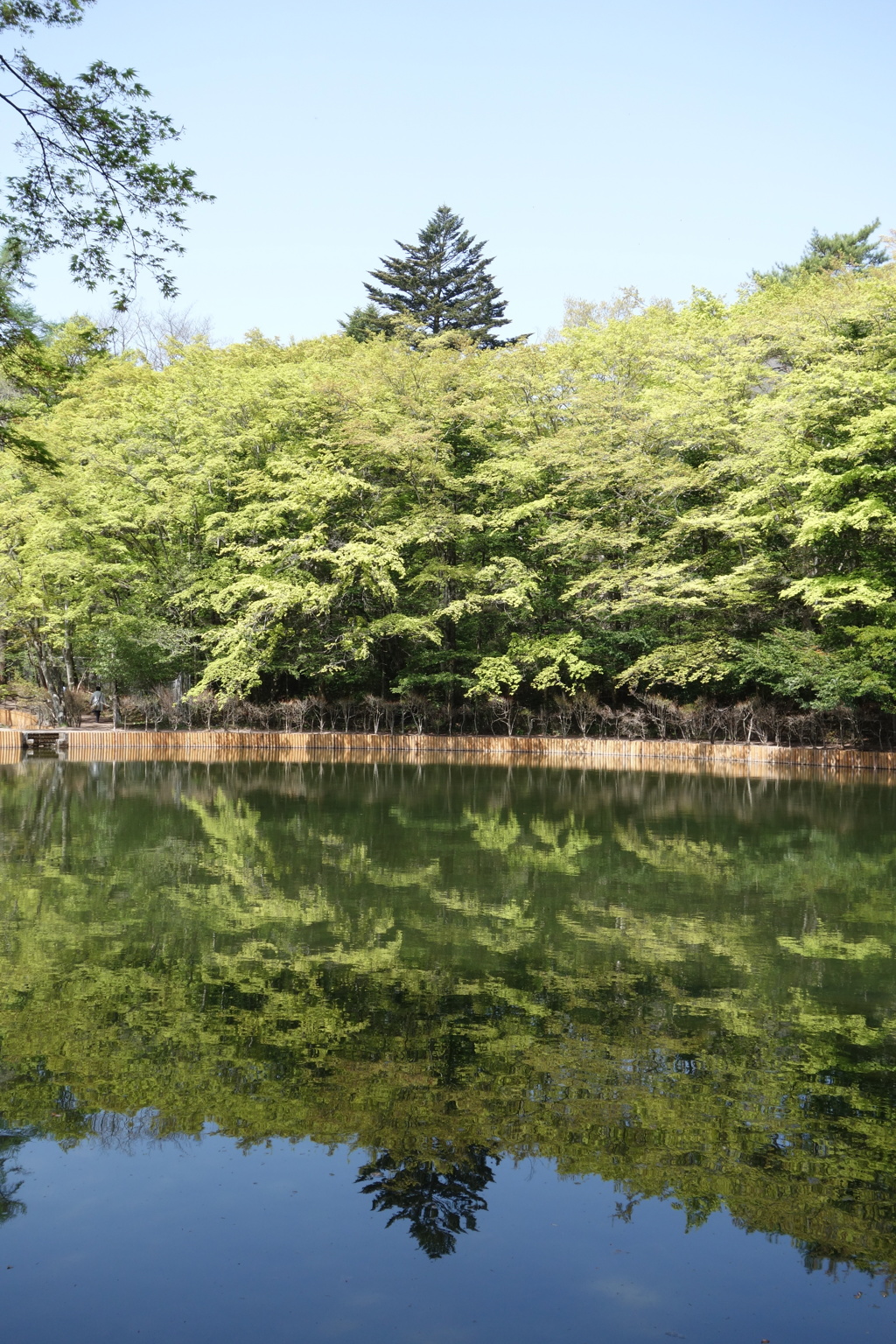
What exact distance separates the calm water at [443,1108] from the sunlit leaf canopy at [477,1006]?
25 millimetres

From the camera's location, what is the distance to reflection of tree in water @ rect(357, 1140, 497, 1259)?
4098mm

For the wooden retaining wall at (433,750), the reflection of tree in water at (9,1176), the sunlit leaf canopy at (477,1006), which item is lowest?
the reflection of tree in water at (9,1176)

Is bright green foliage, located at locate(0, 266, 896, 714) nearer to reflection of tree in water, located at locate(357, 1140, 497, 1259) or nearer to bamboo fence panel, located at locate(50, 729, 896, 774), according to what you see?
bamboo fence panel, located at locate(50, 729, 896, 774)

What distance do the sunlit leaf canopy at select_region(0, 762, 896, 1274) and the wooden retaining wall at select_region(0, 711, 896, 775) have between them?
12109 millimetres

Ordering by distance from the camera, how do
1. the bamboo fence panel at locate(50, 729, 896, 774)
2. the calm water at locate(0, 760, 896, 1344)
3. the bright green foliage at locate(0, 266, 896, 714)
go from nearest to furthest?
the calm water at locate(0, 760, 896, 1344) < the bamboo fence panel at locate(50, 729, 896, 774) < the bright green foliage at locate(0, 266, 896, 714)

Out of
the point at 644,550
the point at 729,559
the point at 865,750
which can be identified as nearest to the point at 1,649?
the point at 644,550

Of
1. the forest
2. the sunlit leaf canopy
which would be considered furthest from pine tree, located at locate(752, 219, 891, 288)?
the sunlit leaf canopy

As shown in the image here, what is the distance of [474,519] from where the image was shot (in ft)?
93.4

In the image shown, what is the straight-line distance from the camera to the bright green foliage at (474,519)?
27.0 m

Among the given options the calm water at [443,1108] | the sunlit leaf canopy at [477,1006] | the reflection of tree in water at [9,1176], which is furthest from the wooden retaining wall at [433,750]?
the reflection of tree in water at [9,1176]

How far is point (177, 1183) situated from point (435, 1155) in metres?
1.07

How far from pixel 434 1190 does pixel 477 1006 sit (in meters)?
2.28

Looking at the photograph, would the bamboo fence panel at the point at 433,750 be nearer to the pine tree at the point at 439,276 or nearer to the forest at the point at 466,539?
the forest at the point at 466,539

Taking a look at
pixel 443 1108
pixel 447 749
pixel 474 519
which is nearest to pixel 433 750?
pixel 447 749
